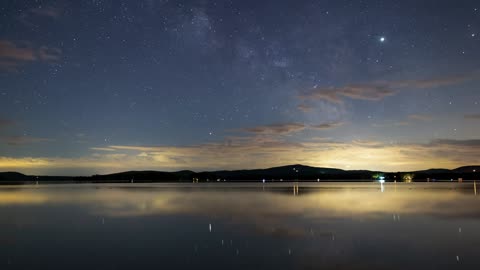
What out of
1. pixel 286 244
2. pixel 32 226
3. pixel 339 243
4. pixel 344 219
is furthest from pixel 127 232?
pixel 344 219

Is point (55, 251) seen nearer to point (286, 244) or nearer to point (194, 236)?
point (194, 236)

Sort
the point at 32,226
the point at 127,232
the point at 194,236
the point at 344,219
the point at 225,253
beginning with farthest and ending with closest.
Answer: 1. the point at 344,219
2. the point at 32,226
3. the point at 127,232
4. the point at 194,236
5. the point at 225,253

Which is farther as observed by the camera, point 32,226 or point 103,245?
point 32,226

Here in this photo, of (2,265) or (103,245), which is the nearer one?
(2,265)

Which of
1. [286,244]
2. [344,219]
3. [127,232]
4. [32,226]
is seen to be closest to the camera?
[286,244]

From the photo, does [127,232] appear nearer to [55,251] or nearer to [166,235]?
[166,235]

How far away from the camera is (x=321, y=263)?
14305mm

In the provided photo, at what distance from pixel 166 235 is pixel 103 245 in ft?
12.8

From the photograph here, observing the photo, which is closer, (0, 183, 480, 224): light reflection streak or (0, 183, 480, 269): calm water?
(0, 183, 480, 269): calm water

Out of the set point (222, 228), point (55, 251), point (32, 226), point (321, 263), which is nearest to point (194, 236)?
point (222, 228)

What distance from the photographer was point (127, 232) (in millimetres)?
22469

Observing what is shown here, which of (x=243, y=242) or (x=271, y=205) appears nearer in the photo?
(x=243, y=242)

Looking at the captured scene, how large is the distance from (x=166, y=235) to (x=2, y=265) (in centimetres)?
845

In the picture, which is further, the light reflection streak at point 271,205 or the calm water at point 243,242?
the light reflection streak at point 271,205
